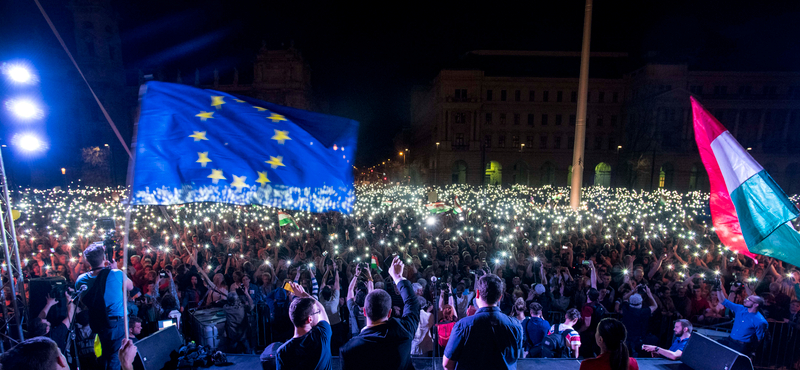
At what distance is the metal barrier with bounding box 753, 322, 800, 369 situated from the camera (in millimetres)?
5945

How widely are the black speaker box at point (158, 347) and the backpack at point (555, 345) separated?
4.60 m

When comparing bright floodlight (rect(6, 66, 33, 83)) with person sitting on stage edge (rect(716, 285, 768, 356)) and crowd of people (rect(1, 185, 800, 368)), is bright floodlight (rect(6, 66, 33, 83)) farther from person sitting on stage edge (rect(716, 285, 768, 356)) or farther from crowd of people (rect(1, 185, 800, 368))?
person sitting on stage edge (rect(716, 285, 768, 356))

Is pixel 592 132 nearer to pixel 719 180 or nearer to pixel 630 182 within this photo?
pixel 630 182

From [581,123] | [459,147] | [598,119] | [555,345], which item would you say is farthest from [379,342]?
[598,119]

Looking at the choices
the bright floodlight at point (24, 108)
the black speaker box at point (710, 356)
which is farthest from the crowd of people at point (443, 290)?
the bright floodlight at point (24, 108)

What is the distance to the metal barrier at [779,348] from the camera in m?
5.95

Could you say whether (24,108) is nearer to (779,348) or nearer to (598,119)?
(779,348)

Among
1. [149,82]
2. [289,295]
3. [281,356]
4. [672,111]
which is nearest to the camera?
[281,356]

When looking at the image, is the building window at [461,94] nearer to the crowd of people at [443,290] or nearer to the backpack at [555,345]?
the crowd of people at [443,290]

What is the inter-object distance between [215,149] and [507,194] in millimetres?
27696

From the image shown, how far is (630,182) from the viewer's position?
45875mm

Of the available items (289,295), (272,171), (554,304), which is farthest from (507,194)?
(272,171)

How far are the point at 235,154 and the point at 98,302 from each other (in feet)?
9.16

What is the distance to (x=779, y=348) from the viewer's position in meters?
6.05
